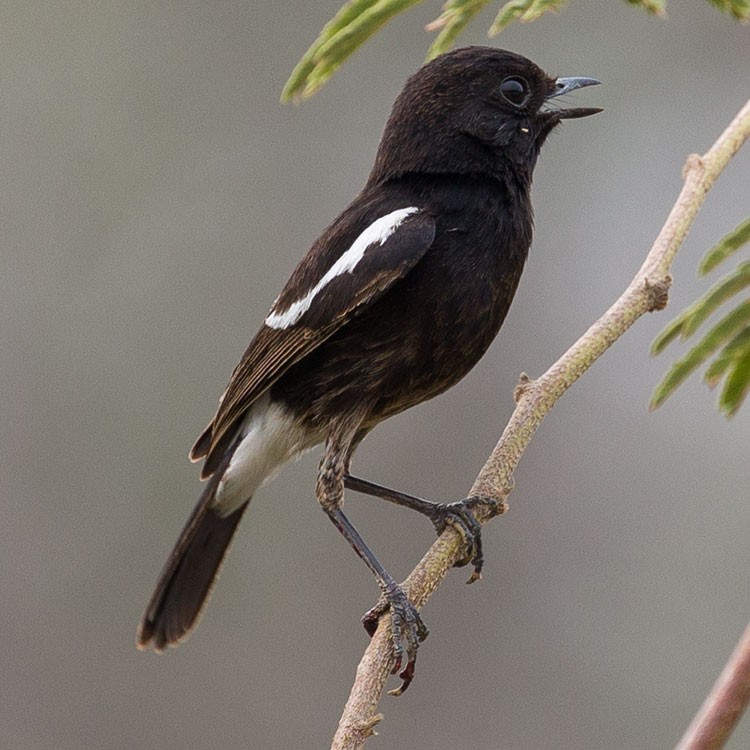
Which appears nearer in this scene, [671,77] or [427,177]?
[427,177]

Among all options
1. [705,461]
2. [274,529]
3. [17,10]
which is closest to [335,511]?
[274,529]

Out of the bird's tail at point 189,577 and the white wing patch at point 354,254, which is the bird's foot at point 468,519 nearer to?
the white wing patch at point 354,254

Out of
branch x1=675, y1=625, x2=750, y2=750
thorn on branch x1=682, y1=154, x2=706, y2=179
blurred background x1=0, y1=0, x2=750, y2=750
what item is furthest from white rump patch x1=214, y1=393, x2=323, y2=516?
branch x1=675, y1=625, x2=750, y2=750

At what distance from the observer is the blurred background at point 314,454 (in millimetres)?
6238

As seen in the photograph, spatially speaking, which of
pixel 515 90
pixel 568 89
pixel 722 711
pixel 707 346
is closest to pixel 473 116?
pixel 515 90

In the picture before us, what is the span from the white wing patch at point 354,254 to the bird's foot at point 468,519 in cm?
72

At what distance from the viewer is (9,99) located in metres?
7.74

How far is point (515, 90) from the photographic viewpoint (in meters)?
3.89

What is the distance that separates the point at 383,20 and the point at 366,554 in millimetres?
1976

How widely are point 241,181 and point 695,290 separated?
9.48 feet

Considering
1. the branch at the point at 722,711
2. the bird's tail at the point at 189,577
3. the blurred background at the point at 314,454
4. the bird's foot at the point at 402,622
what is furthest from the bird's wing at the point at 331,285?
the blurred background at the point at 314,454

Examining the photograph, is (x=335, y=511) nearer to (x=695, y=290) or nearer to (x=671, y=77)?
(x=695, y=290)

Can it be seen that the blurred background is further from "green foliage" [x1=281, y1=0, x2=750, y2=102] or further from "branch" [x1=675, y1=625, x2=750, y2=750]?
"branch" [x1=675, y1=625, x2=750, y2=750]

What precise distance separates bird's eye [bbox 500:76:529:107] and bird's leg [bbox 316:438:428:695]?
125 centimetres
